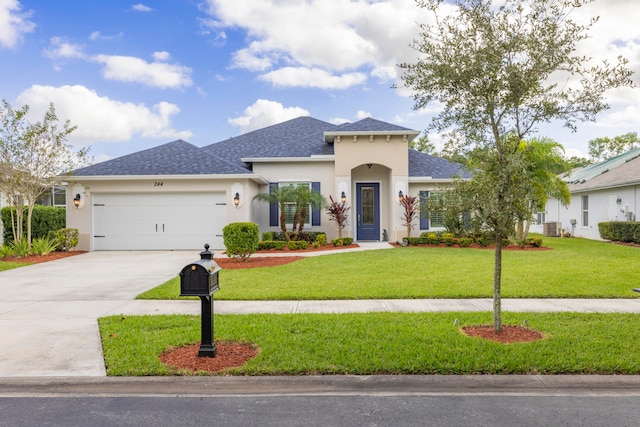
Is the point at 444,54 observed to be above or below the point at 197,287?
above

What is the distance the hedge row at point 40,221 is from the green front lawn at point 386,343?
13378mm

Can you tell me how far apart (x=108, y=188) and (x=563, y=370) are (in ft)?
52.7

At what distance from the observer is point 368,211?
1820 centimetres

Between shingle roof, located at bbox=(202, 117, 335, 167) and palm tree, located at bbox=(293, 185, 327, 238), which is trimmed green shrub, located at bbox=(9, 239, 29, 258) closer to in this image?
shingle roof, located at bbox=(202, 117, 335, 167)

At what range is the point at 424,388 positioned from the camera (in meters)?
3.76

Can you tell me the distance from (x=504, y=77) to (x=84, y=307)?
284 inches

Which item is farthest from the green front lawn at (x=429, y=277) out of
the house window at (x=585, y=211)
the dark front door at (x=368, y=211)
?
the house window at (x=585, y=211)

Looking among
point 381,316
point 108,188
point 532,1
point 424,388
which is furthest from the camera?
point 108,188

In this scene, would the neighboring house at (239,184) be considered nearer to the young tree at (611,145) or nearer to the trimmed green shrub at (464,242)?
the trimmed green shrub at (464,242)

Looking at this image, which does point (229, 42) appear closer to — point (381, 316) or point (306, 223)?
point (306, 223)

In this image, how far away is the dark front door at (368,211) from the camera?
59.5ft

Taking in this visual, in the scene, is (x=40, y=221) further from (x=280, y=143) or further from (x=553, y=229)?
(x=553, y=229)

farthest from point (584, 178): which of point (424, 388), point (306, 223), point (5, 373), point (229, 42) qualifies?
point (5, 373)

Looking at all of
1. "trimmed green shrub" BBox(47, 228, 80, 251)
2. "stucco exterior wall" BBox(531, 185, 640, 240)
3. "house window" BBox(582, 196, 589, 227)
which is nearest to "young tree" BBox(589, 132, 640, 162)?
"stucco exterior wall" BBox(531, 185, 640, 240)
